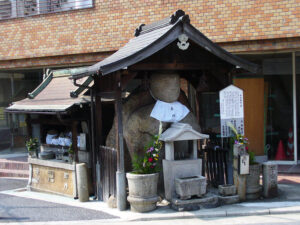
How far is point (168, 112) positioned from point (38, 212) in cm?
361

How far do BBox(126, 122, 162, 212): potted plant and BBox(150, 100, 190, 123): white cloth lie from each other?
895 mm

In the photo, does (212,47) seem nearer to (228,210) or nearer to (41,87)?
(228,210)

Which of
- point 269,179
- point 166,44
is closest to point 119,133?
point 166,44

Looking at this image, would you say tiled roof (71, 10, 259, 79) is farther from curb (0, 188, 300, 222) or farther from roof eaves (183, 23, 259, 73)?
curb (0, 188, 300, 222)

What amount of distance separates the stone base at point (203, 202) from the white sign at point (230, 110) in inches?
53.3

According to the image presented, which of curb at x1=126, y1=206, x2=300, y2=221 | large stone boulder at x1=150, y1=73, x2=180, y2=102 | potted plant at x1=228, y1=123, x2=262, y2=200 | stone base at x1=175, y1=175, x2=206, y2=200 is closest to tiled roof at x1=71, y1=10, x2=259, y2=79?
large stone boulder at x1=150, y1=73, x2=180, y2=102

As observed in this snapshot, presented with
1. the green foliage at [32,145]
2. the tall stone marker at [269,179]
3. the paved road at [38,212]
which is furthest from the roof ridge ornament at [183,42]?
the green foliage at [32,145]

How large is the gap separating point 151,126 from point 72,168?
2.26m

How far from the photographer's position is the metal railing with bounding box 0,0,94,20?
1245 centimetres

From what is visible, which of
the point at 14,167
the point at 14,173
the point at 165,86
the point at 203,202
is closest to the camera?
the point at 203,202

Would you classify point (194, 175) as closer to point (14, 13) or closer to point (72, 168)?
point (72, 168)

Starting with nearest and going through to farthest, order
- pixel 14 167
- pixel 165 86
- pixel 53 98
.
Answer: pixel 165 86 → pixel 53 98 → pixel 14 167

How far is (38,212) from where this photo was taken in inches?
298

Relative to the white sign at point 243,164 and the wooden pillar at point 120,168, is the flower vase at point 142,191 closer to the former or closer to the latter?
the wooden pillar at point 120,168
